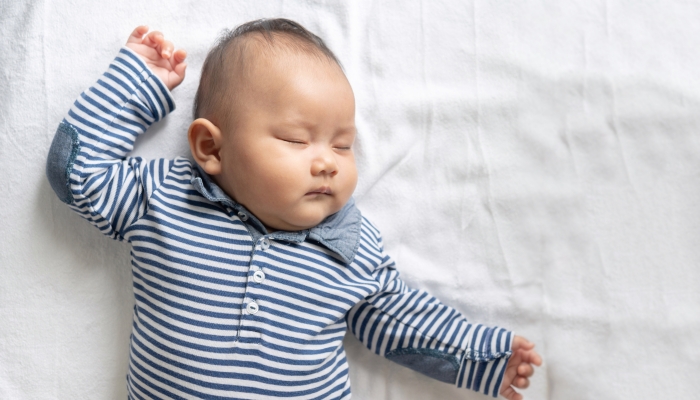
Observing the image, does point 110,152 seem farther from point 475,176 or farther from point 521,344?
point 521,344

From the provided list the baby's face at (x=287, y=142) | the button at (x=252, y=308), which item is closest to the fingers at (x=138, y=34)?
the baby's face at (x=287, y=142)

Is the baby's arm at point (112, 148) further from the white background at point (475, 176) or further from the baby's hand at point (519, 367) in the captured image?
the baby's hand at point (519, 367)

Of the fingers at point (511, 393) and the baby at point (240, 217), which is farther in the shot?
the fingers at point (511, 393)

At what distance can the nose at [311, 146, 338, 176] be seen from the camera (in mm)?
1132

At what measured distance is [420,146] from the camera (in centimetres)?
137

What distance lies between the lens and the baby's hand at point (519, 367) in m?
1.28

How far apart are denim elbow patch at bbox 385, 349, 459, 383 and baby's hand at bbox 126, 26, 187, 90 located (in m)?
0.72

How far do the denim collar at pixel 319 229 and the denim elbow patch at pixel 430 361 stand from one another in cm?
24

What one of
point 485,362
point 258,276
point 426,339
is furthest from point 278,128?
point 485,362

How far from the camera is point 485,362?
1274mm

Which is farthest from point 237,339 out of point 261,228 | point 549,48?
point 549,48

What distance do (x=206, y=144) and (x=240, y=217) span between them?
15 centimetres

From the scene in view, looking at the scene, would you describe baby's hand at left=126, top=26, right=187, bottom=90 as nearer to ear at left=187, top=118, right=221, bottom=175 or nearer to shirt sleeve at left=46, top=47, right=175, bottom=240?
shirt sleeve at left=46, top=47, right=175, bottom=240

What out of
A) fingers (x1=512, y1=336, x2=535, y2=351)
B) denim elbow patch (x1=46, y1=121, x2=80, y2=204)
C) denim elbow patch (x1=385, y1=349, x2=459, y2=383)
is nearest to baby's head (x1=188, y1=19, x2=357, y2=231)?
denim elbow patch (x1=46, y1=121, x2=80, y2=204)
